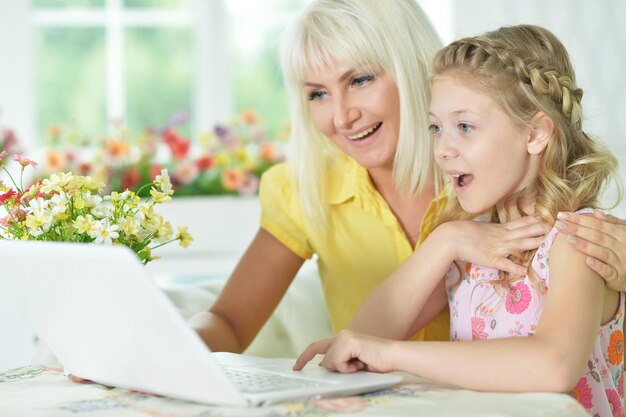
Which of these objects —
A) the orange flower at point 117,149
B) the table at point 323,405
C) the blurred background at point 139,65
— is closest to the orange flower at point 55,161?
the orange flower at point 117,149

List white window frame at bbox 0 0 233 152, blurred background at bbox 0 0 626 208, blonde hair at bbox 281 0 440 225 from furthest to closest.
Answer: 1. white window frame at bbox 0 0 233 152
2. blurred background at bbox 0 0 626 208
3. blonde hair at bbox 281 0 440 225

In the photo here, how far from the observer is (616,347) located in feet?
5.61

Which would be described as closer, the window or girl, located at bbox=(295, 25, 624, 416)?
girl, located at bbox=(295, 25, 624, 416)

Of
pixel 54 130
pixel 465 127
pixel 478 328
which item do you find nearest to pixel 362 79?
pixel 465 127

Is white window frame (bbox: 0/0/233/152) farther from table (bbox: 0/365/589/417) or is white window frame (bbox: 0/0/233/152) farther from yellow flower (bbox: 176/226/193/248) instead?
table (bbox: 0/365/589/417)

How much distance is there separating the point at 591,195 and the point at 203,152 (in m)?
2.77

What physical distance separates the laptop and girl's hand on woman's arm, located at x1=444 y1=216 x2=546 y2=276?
37cm

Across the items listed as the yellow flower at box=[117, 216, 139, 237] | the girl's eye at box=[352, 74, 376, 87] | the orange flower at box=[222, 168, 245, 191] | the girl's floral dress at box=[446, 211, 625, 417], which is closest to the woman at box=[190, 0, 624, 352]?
the girl's eye at box=[352, 74, 376, 87]

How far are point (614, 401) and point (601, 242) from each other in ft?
1.07

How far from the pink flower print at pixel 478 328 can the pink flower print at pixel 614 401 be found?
226mm

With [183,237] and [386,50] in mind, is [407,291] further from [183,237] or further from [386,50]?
[386,50]

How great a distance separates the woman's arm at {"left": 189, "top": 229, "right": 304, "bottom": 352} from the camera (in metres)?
2.22

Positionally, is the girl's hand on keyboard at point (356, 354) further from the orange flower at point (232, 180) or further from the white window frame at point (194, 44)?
the white window frame at point (194, 44)

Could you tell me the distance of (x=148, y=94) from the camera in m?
4.74
